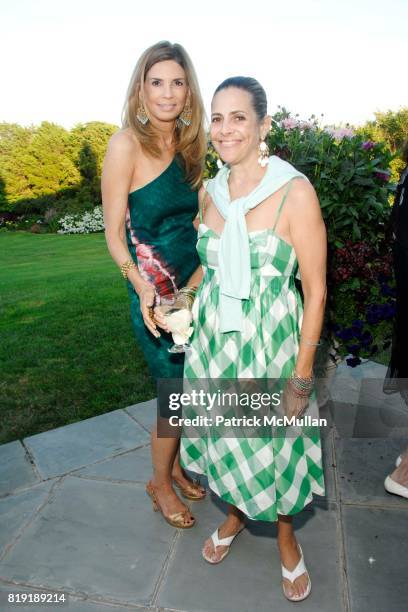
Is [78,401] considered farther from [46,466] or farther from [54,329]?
[54,329]

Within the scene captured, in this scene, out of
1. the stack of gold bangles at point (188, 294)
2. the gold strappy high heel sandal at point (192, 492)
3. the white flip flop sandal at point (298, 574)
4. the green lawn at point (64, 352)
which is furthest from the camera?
the green lawn at point (64, 352)

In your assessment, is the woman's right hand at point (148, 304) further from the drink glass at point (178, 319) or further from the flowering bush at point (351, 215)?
the flowering bush at point (351, 215)

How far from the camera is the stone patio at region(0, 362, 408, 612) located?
2381 millimetres

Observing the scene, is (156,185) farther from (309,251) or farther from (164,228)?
(309,251)

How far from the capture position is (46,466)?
343 cm

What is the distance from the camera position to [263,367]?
2244 millimetres

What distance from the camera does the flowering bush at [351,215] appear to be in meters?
3.41

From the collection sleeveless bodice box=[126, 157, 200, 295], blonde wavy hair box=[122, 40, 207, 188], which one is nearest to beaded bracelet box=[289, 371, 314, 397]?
sleeveless bodice box=[126, 157, 200, 295]

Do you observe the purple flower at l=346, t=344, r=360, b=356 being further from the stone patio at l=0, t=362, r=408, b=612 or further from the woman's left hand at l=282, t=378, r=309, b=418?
the woman's left hand at l=282, t=378, r=309, b=418

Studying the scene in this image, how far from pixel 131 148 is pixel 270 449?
1.55 metres

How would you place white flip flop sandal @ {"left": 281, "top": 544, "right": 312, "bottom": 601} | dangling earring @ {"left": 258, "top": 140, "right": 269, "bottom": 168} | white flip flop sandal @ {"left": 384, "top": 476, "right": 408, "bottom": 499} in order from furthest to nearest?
white flip flop sandal @ {"left": 384, "top": 476, "right": 408, "bottom": 499} → white flip flop sandal @ {"left": 281, "top": 544, "right": 312, "bottom": 601} → dangling earring @ {"left": 258, "top": 140, "right": 269, "bottom": 168}

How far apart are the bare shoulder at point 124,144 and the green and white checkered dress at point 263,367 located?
54 centimetres

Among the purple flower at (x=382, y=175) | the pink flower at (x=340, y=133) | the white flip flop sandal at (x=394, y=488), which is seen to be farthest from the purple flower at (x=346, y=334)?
the pink flower at (x=340, y=133)

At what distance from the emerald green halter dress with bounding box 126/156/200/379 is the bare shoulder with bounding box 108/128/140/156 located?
179mm
